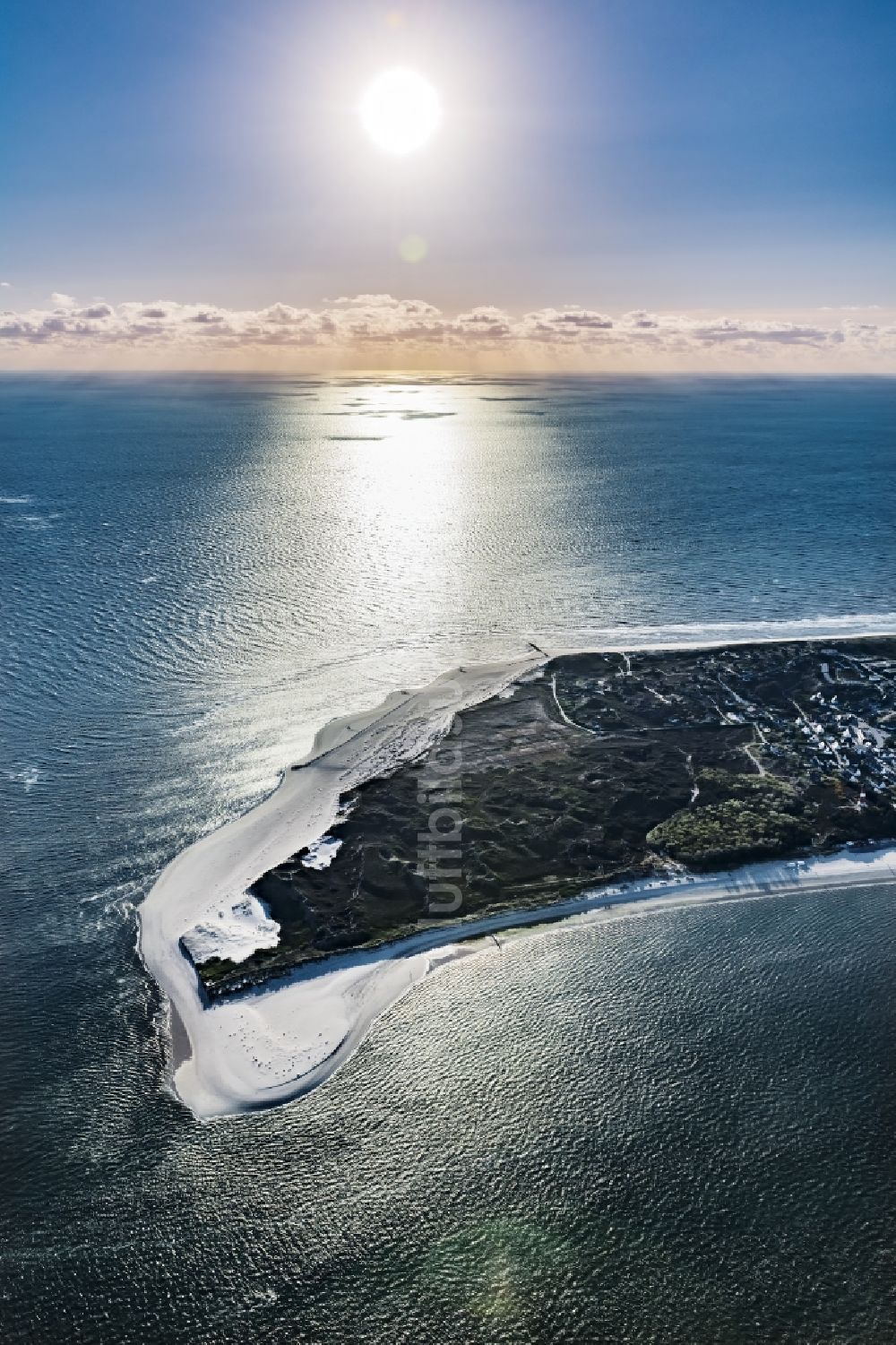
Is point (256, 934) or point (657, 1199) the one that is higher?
point (256, 934)

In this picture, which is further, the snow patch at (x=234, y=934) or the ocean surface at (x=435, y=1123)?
the snow patch at (x=234, y=934)

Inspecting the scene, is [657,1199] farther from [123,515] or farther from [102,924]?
[123,515]

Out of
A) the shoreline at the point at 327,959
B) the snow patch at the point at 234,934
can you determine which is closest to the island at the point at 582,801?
the snow patch at the point at 234,934

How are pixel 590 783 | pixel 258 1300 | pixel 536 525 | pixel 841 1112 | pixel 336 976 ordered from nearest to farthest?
pixel 258 1300, pixel 841 1112, pixel 336 976, pixel 590 783, pixel 536 525

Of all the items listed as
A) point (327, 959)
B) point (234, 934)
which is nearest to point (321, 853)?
point (234, 934)

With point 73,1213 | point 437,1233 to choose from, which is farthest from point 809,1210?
point 73,1213

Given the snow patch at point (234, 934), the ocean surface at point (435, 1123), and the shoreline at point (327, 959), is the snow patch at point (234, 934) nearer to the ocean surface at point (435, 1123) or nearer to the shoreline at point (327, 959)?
the shoreline at point (327, 959)
